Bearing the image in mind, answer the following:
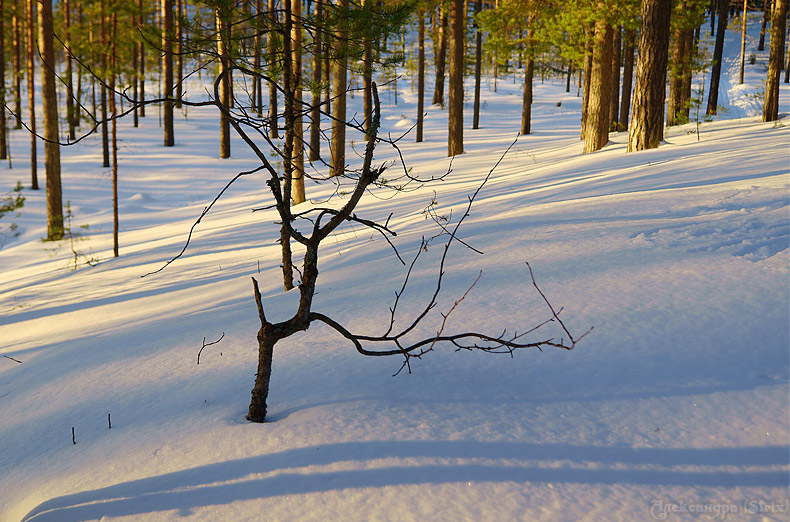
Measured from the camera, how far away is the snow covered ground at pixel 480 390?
1771 millimetres

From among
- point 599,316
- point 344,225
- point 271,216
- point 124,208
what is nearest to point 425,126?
point 124,208

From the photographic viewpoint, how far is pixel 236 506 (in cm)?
178

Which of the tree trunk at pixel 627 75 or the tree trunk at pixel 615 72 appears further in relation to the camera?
the tree trunk at pixel 627 75

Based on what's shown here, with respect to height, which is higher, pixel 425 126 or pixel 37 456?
pixel 425 126

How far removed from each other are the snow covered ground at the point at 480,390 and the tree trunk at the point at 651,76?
2.67 m

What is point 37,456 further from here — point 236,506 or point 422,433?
point 422,433

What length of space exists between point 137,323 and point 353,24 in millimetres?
3990

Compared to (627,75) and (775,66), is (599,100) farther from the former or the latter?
(627,75)

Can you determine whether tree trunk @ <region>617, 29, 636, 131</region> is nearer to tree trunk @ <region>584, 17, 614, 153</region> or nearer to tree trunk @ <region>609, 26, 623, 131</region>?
tree trunk @ <region>609, 26, 623, 131</region>

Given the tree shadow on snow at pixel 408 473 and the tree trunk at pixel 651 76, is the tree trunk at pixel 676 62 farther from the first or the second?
the tree shadow on snow at pixel 408 473

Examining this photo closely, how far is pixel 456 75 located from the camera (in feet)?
48.9

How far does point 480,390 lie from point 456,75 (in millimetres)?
13856

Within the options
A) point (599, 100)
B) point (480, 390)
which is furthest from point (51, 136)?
point (480, 390)

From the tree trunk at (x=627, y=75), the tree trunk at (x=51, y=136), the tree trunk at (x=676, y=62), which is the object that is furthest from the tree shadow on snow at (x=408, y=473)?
the tree trunk at (x=627, y=75)
